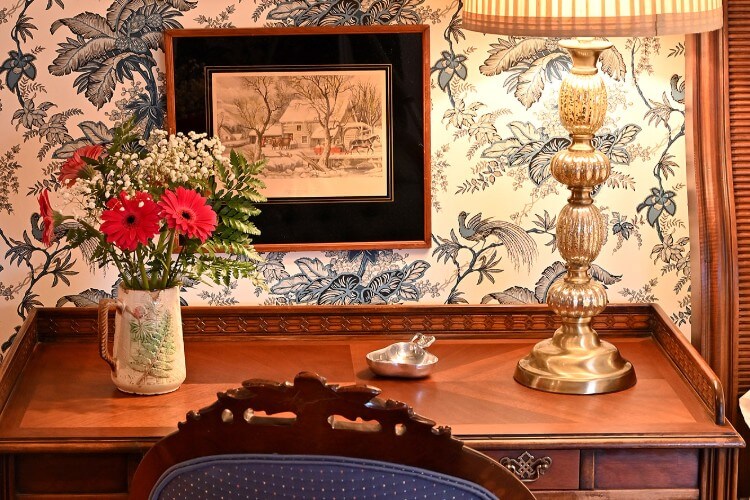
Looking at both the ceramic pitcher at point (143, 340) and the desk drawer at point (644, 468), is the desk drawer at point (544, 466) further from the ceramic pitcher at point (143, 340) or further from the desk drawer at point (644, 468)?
the ceramic pitcher at point (143, 340)

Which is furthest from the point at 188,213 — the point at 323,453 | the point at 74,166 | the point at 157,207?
the point at 323,453

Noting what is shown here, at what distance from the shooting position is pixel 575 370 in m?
2.11

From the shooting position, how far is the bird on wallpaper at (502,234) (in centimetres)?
242

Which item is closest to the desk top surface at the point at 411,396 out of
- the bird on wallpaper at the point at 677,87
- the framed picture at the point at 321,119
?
the framed picture at the point at 321,119

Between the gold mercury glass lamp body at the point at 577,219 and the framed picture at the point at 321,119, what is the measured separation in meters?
0.32

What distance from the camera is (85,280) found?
2391mm

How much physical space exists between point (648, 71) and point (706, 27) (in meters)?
0.47

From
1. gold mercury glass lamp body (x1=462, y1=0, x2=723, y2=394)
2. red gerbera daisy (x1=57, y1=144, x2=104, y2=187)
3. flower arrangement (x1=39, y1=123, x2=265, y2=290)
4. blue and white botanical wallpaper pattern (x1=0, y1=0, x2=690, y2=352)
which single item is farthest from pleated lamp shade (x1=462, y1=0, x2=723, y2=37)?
red gerbera daisy (x1=57, y1=144, x2=104, y2=187)

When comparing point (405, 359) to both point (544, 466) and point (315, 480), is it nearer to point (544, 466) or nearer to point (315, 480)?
point (544, 466)

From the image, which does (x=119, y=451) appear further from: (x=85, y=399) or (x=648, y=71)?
(x=648, y=71)

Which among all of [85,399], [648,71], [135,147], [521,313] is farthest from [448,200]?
[85,399]

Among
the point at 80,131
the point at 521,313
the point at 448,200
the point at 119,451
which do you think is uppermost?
the point at 80,131

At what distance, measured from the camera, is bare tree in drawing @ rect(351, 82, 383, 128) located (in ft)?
7.67

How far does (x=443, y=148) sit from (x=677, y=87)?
506 millimetres
